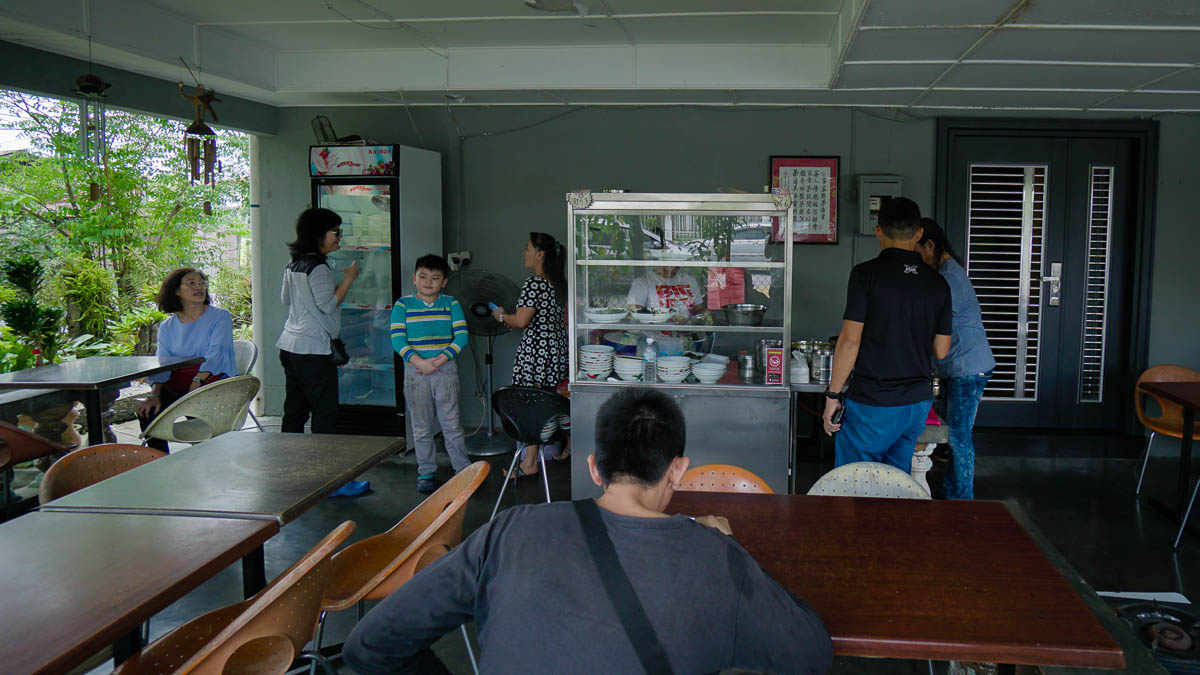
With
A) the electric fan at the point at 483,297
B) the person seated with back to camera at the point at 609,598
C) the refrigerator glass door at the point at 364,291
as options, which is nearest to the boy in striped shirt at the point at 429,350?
the electric fan at the point at 483,297

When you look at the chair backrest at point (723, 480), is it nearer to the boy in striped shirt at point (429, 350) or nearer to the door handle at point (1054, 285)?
the boy in striped shirt at point (429, 350)

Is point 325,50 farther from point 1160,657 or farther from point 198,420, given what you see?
point 1160,657

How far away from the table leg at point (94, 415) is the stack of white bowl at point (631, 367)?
9.01 feet

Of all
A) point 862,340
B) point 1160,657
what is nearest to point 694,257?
point 862,340

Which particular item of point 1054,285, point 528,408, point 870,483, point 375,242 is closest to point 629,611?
point 870,483

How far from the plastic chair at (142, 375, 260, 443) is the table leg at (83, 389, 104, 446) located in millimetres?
245

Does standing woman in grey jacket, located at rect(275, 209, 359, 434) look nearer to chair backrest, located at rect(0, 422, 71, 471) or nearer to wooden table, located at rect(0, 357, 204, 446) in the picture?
wooden table, located at rect(0, 357, 204, 446)

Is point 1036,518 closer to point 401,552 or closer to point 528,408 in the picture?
point 528,408

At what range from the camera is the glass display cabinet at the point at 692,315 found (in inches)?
171

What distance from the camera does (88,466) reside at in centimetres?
285

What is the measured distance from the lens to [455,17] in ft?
15.6

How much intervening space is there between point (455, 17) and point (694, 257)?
6.71 feet

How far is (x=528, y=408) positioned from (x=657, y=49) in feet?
8.80

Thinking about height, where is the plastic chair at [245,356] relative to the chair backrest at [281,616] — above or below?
above
